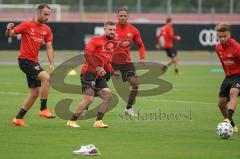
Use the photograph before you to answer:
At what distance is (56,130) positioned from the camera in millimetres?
15625

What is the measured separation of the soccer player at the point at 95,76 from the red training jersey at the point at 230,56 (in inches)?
89.9

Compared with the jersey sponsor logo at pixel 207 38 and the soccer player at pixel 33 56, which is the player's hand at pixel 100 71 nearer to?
the soccer player at pixel 33 56

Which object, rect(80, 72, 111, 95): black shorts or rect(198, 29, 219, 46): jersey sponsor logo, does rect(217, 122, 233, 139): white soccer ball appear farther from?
rect(198, 29, 219, 46): jersey sponsor logo

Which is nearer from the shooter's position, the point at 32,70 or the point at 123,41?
the point at 32,70

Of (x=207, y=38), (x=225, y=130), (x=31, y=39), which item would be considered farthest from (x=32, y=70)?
(x=207, y=38)

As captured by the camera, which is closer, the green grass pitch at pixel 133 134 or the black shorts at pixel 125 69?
the green grass pitch at pixel 133 134

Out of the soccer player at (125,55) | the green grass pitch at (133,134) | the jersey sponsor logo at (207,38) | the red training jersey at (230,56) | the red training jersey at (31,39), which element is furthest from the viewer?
the jersey sponsor logo at (207,38)

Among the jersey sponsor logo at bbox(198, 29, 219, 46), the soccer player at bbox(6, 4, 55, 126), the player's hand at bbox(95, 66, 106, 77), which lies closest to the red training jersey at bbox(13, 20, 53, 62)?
the soccer player at bbox(6, 4, 55, 126)

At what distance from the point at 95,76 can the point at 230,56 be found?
278 centimetres

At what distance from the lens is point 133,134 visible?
1517 centimetres

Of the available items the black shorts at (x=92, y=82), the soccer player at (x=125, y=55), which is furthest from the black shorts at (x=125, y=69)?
the black shorts at (x=92, y=82)

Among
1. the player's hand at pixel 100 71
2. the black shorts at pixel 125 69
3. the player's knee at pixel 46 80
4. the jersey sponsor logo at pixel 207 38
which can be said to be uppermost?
the player's hand at pixel 100 71

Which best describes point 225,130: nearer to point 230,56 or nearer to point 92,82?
point 230,56

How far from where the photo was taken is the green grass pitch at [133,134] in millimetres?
12883
